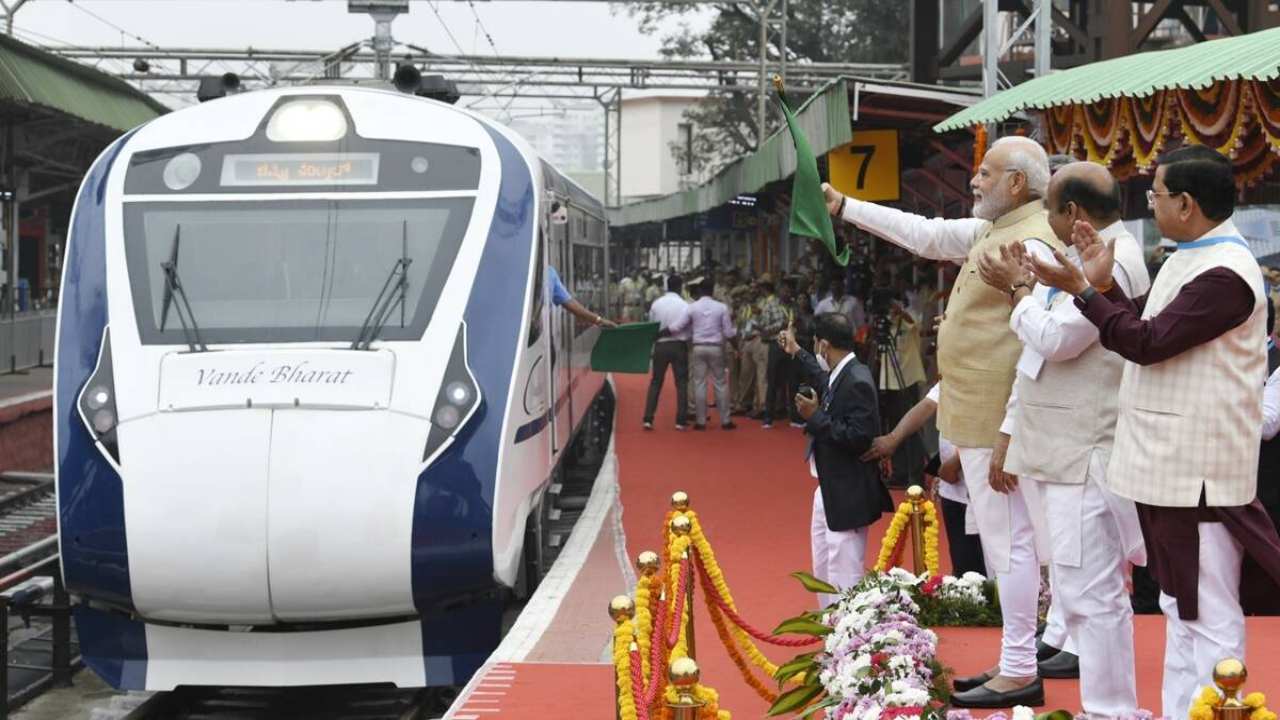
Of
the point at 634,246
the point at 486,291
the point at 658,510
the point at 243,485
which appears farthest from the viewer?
the point at 634,246

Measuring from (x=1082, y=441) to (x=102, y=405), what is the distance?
480 centimetres

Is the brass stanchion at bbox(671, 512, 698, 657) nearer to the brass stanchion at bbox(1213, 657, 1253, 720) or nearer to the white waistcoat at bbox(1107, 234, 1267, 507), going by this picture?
the white waistcoat at bbox(1107, 234, 1267, 507)

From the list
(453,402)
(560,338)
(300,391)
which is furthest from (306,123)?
(560,338)

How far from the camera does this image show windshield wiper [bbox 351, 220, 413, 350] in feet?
27.8

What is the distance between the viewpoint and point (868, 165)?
15.3 metres

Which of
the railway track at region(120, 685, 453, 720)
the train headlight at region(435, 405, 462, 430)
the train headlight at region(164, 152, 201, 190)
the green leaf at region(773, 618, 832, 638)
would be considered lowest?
the railway track at region(120, 685, 453, 720)

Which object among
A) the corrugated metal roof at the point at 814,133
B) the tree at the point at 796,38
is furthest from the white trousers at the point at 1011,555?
the tree at the point at 796,38

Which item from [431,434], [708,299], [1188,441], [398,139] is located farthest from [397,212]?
[708,299]

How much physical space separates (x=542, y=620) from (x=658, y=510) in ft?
16.8

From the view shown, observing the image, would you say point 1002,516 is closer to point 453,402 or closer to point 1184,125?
point 453,402

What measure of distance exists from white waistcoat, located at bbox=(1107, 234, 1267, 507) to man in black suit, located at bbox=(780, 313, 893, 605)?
2830mm

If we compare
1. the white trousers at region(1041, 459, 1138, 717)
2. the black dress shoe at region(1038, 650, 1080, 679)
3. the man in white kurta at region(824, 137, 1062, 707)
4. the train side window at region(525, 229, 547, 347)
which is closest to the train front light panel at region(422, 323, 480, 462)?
the train side window at region(525, 229, 547, 347)

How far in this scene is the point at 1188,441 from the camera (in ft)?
16.1

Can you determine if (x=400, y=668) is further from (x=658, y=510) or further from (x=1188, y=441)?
(x=658, y=510)
